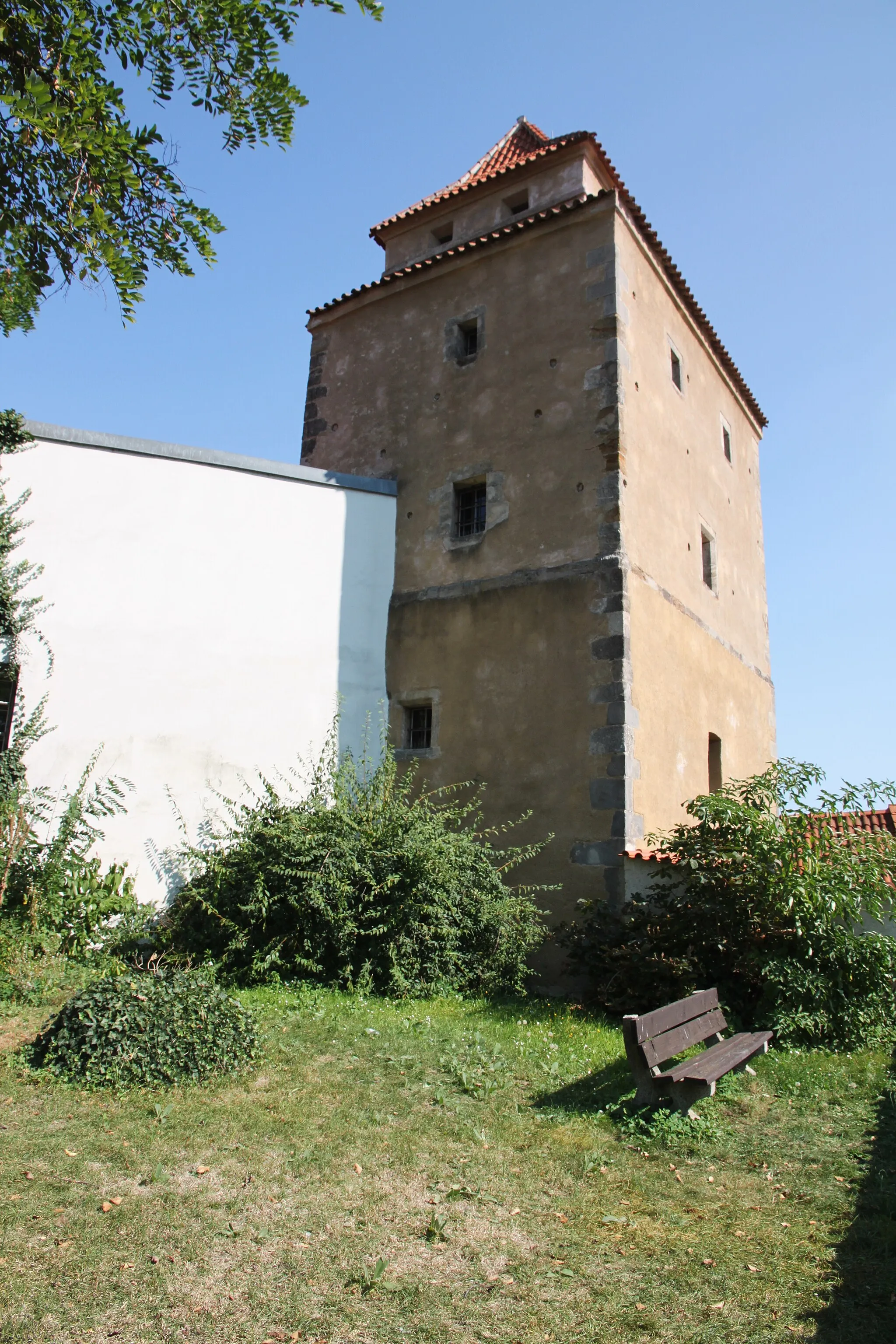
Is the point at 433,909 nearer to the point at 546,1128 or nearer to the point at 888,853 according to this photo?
the point at 546,1128

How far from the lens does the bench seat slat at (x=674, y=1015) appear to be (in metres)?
5.47

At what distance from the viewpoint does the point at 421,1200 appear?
4410 mm

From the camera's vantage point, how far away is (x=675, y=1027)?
6082 mm

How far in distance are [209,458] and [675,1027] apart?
8004 mm

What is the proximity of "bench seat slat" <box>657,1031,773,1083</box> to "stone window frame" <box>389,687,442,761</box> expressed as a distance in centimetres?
512

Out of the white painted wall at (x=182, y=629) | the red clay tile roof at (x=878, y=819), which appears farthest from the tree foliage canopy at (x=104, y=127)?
the red clay tile roof at (x=878, y=819)

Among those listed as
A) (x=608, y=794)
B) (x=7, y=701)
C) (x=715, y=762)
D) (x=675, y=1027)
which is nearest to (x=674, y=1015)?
(x=675, y=1027)

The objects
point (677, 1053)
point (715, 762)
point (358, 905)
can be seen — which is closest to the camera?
point (677, 1053)

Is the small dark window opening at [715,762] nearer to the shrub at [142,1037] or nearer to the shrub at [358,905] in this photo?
the shrub at [358,905]

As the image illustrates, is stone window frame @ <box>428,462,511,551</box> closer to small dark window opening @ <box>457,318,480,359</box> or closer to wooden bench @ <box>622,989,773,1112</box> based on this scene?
small dark window opening @ <box>457,318,480,359</box>

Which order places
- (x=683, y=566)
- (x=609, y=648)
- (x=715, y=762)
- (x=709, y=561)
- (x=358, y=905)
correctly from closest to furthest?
(x=358, y=905)
(x=609, y=648)
(x=683, y=566)
(x=715, y=762)
(x=709, y=561)

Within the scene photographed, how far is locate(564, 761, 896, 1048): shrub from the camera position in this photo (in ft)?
23.9

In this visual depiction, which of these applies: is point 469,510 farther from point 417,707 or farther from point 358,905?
point 358,905

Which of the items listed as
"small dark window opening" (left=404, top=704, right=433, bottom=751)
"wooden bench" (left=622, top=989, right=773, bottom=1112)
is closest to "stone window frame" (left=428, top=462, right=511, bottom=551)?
"small dark window opening" (left=404, top=704, right=433, bottom=751)
